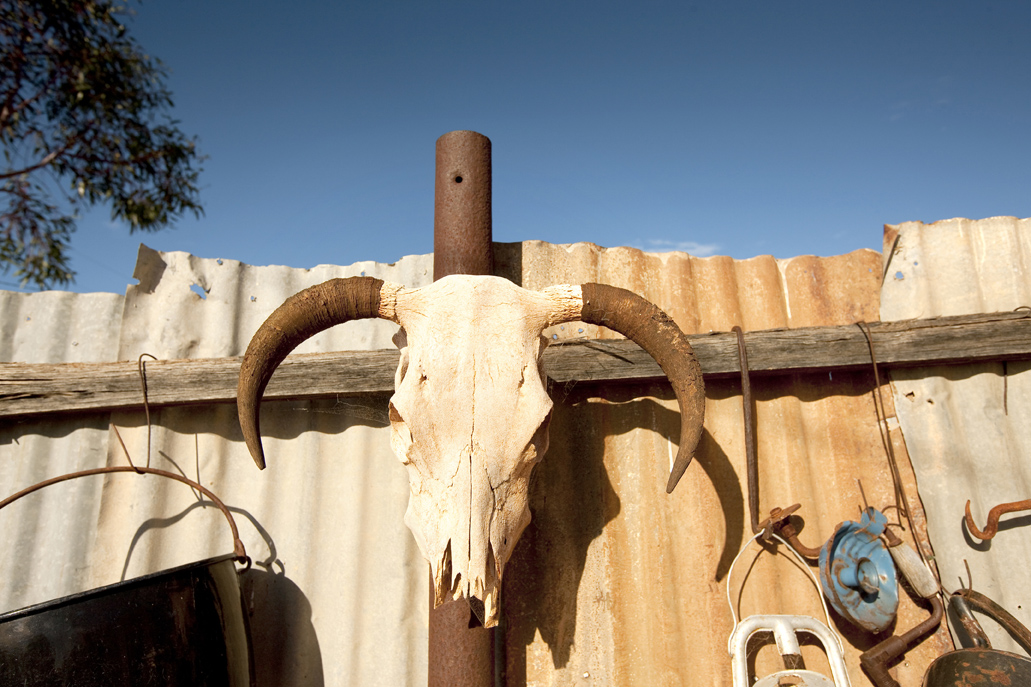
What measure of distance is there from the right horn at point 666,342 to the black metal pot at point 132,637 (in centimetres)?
172

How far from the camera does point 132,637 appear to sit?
66.3 inches

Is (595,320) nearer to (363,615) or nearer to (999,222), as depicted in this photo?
(363,615)

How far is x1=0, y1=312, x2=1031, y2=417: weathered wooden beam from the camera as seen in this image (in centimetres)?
253

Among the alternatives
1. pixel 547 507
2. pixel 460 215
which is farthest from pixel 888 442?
pixel 460 215

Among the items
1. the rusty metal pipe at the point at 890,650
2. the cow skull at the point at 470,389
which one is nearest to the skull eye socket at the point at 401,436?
the cow skull at the point at 470,389

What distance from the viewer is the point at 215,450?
8.82ft

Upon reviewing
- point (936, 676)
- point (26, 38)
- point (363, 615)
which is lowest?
point (936, 676)

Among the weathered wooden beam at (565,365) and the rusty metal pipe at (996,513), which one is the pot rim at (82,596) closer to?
the weathered wooden beam at (565,365)

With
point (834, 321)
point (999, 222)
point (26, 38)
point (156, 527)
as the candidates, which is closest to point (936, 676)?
point (834, 321)

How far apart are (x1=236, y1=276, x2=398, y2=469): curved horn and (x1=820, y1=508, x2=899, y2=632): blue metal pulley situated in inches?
87.5

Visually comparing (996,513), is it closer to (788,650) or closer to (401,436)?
(788,650)

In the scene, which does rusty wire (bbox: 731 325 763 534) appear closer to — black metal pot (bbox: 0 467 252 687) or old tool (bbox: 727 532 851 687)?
old tool (bbox: 727 532 851 687)

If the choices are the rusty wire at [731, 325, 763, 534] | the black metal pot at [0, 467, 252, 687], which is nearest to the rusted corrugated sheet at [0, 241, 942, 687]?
the rusty wire at [731, 325, 763, 534]

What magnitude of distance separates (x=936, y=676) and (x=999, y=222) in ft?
7.87
